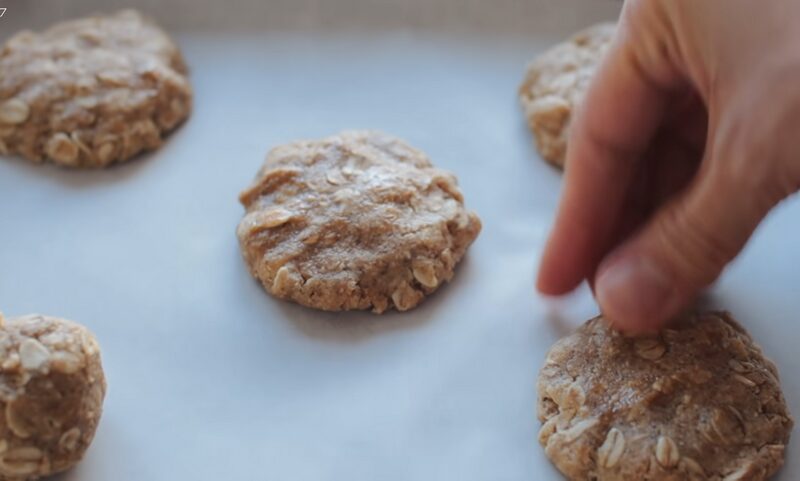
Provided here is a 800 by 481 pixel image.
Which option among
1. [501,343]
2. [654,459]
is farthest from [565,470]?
[501,343]

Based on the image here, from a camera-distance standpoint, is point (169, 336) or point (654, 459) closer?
point (654, 459)

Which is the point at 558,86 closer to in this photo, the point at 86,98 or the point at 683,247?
the point at 683,247

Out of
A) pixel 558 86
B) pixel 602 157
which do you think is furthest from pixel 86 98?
pixel 602 157

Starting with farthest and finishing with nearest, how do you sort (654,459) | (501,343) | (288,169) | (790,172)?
(288,169) < (501,343) < (654,459) < (790,172)

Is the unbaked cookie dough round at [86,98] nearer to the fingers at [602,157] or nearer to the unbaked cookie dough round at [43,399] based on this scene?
the unbaked cookie dough round at [43,399]

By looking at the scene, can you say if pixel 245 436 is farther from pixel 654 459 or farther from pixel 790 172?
pixel 790 172

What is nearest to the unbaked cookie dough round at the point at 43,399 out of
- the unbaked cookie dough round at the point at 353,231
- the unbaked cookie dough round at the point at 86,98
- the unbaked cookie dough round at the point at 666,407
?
the unbaked cookie dough round at the point at 353,231
